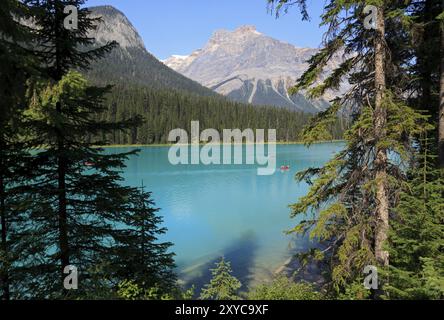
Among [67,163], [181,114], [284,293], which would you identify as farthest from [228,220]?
[181,114]

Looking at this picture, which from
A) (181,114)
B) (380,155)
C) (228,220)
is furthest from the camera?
(181,114)

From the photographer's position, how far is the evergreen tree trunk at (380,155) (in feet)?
20.9

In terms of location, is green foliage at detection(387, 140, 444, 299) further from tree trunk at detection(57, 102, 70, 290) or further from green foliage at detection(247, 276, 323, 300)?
tree trunk at detection(57, 102, 70, 290)

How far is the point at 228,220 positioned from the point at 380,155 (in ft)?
65.6

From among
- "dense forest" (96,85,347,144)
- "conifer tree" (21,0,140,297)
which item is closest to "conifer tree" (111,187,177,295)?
"conifer tree" (21,0,140,297)

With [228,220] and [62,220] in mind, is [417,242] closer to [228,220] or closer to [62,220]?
[62,220]

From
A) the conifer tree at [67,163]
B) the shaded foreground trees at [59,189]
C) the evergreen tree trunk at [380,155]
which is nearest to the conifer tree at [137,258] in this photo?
the shaded foreground trees at [59,189]

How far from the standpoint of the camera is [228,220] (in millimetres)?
25547

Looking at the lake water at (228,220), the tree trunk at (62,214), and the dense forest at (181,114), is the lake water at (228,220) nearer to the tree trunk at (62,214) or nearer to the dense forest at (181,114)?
the tree trunk at (62,214)

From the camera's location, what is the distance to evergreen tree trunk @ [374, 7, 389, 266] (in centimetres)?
636

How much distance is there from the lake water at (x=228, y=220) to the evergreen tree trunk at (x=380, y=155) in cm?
104

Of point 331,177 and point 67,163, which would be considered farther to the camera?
point 67,163
